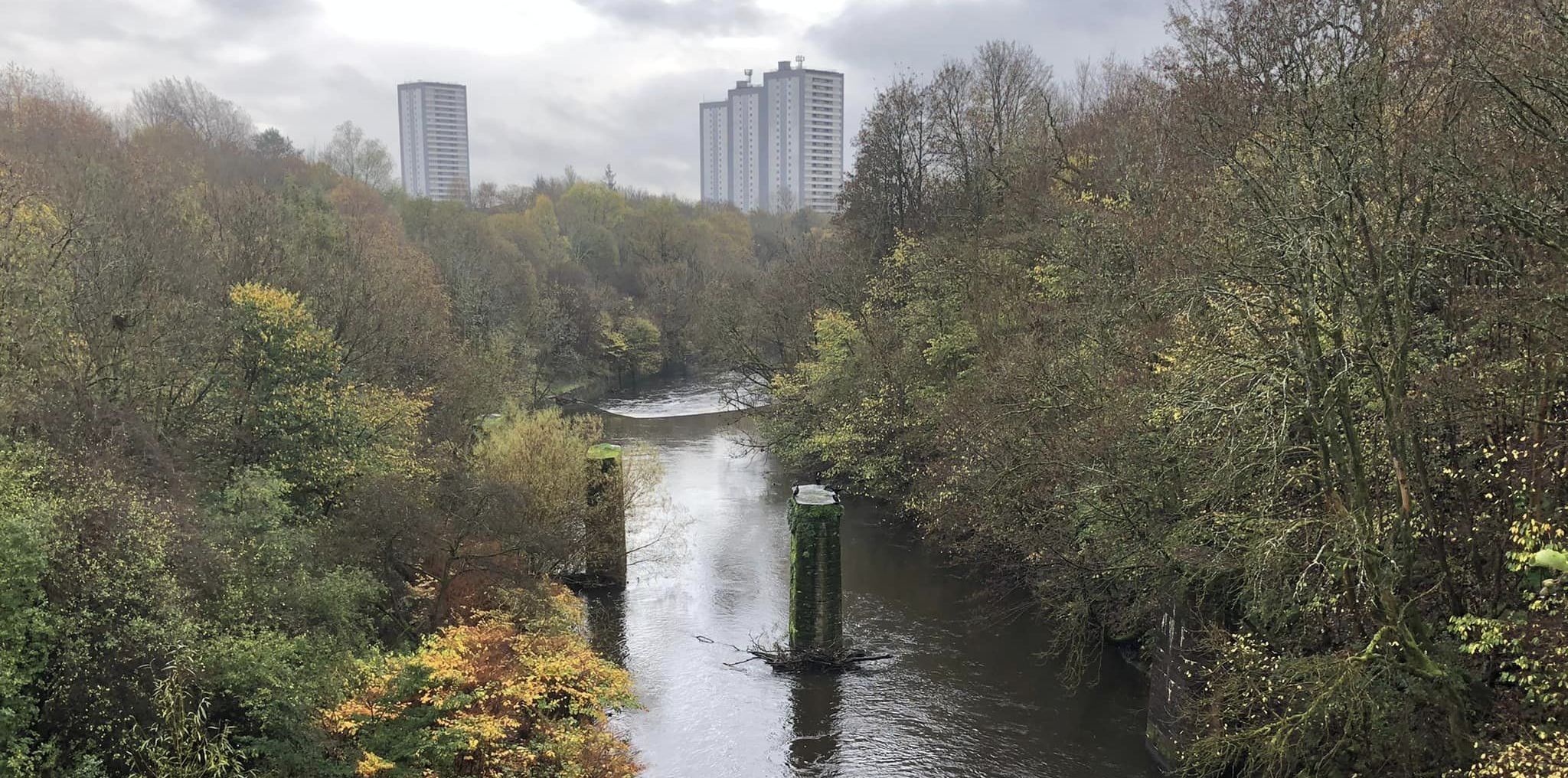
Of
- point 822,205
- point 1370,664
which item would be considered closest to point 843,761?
point 1370,664

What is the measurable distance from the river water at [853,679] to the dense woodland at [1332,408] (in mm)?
2006

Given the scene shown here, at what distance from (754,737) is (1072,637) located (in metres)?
7.27

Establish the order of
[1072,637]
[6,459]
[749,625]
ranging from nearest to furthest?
[6,459], [1072,637], [749,625]

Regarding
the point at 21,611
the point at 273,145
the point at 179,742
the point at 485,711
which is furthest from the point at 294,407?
the point at 273,145

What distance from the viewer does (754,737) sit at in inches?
756

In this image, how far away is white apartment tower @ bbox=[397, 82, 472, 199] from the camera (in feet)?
A: 635

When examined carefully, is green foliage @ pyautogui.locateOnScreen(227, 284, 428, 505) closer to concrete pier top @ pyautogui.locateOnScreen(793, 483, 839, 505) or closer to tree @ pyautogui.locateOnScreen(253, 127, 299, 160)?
concrete pier top @ pyautogui.locateOnScreen(793, 483, 839, 505)

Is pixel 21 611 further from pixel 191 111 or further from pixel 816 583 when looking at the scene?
pixel 191 111

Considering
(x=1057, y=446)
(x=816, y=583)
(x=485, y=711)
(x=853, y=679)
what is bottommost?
(x=853, y=679)

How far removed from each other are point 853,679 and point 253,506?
12761mm

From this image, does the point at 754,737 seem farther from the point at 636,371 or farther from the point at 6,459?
the point at 636,371

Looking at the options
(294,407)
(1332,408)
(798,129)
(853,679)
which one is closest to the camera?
(1332,408)

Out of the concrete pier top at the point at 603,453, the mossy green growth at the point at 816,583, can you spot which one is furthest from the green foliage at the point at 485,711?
the concrete pier top at the point at 603,453

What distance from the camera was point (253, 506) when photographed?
17.1 m
